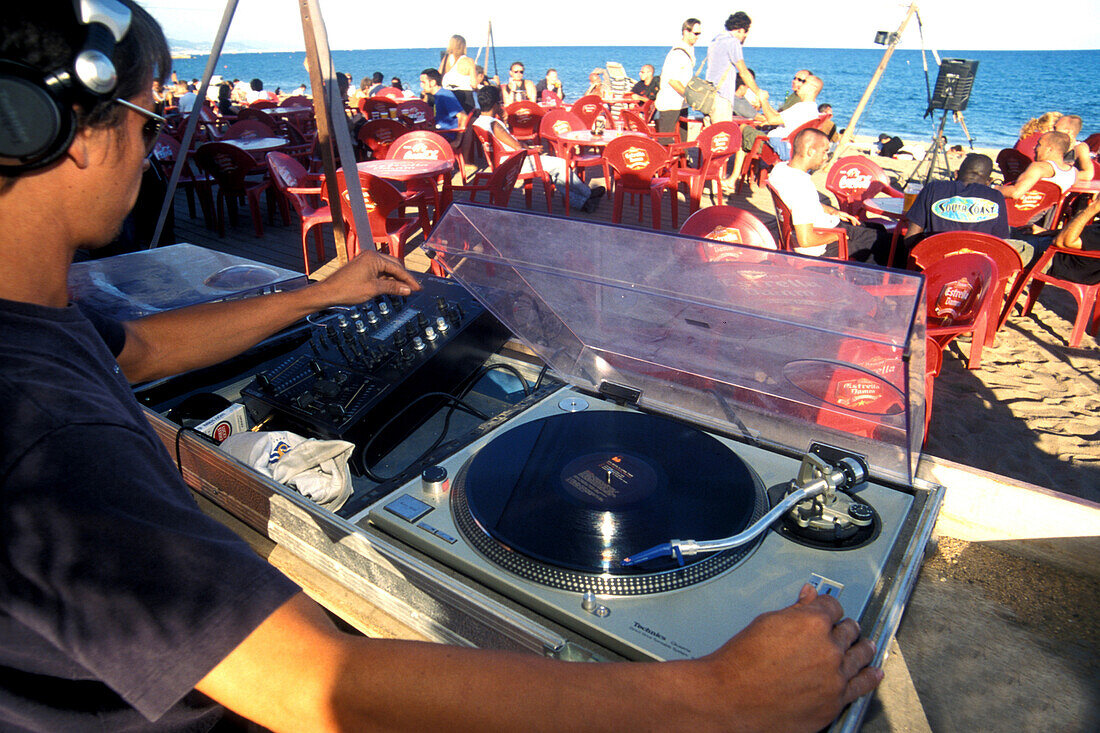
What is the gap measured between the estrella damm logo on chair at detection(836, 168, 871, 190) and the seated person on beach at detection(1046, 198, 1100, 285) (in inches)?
62.1

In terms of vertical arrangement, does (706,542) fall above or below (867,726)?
above

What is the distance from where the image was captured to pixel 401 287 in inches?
58.2

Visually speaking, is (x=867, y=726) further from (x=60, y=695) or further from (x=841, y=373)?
(x=60, y=695)

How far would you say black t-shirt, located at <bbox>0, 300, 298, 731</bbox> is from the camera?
1.56 ft

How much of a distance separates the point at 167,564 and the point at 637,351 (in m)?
1.01

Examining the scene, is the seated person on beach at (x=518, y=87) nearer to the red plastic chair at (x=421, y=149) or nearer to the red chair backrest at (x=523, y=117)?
the red chair backrest at (x=523, y=117)

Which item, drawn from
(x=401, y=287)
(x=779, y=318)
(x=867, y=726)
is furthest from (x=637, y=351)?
(x=867, y=726)

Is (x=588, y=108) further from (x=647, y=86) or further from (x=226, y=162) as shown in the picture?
(x=226, y=162)

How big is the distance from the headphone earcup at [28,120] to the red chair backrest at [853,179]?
5.53 m

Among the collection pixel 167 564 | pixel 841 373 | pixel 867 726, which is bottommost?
pixel 867 726

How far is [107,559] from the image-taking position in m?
0.48

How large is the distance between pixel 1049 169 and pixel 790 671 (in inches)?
223

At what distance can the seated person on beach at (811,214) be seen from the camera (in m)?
3.78

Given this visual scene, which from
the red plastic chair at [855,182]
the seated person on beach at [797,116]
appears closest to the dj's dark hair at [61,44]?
the red plastic chair at [855,182]
